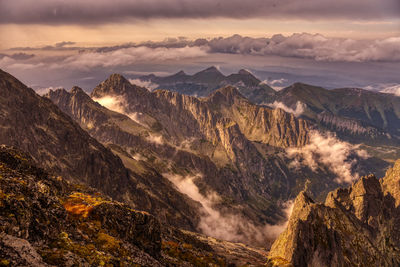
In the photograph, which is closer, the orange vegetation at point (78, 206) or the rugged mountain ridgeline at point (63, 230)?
the rugged mountain ridgeline at point (63, 230)

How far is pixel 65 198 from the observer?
85.2 m

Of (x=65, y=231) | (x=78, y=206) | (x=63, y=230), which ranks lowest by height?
(x=78, y=206)

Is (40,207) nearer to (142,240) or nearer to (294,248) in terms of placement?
(142,240)

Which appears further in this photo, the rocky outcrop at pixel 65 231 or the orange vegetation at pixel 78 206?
the orange vegetation at pixel 78 206

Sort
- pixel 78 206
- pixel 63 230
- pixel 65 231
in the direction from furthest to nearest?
1. pixel 78 206
2. pixel 65 231
3. pixel 63 230

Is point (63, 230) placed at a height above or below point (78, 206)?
above

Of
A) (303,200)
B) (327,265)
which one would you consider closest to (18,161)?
(327,265)

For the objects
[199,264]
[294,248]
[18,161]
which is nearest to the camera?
[18,161]

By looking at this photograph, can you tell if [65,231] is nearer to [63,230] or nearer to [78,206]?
[63,230]

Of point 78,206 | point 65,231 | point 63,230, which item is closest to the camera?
point 63,230

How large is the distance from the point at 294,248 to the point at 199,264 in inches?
2329

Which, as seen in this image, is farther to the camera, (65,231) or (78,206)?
(78,206)

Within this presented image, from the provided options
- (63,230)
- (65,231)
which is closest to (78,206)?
(65,231)

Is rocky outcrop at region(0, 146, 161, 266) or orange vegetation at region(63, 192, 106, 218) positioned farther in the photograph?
orange vegetation at region(63, 192, 106, 218)
